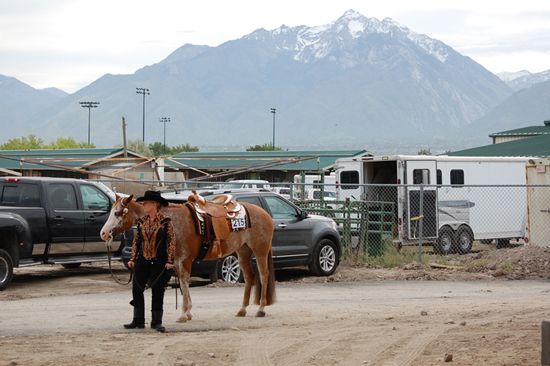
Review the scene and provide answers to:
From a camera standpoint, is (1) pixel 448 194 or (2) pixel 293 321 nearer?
(2) pixel 293 321

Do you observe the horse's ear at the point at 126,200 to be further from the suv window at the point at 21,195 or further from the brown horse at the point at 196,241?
the suv window at the point at 21,195

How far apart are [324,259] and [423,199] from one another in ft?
18.6

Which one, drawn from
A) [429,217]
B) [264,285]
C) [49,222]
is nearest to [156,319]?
[264,285]

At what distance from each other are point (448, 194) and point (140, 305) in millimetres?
13002

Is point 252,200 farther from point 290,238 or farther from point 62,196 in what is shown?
point 62,196

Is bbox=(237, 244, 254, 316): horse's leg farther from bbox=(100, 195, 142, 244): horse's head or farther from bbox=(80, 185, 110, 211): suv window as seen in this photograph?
bbox=(80, 185, 110, 211): suv window

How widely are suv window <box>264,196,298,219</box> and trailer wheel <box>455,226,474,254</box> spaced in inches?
313

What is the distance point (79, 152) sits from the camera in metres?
64.5

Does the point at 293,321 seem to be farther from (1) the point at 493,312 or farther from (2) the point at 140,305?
(1) the point at 493,312

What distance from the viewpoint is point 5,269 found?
36.8 feet

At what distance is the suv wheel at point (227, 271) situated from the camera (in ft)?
38.6

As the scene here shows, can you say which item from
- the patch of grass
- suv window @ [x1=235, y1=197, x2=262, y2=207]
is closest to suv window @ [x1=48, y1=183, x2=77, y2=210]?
suv window @ [x1=235, y1=197, x2=262, y2=207]

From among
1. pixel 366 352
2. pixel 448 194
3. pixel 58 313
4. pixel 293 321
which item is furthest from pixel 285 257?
pixel 448 194

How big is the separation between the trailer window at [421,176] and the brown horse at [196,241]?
1053 centimetres
